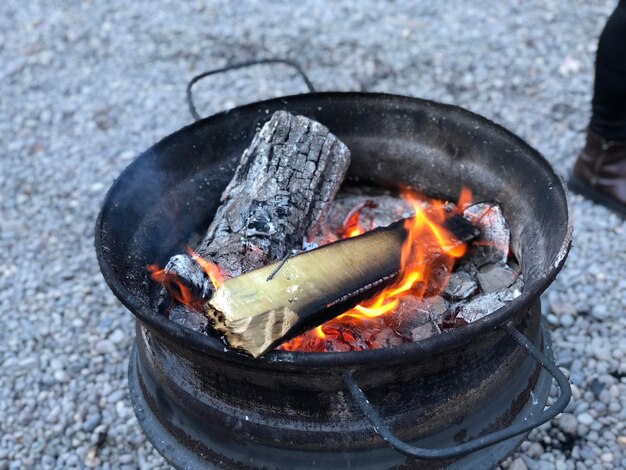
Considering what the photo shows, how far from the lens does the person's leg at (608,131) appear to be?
283cm

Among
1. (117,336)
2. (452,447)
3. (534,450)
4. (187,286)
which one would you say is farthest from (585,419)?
(117,336)

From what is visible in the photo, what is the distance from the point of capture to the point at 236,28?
4828 millimetres

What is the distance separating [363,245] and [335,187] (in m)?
0.42

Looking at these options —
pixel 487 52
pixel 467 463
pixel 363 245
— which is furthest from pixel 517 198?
Result: pixel 487 52

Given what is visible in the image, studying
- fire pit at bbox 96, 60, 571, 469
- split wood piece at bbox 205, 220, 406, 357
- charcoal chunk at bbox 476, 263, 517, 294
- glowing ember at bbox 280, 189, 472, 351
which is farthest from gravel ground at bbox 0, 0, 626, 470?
split wood piece at bbox 205, 220, 406, 357

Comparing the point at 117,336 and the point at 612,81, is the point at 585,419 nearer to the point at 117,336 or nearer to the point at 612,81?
the point at 612,81

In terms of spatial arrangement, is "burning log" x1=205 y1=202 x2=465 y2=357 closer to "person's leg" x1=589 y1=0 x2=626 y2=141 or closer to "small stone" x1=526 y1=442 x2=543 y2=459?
"small stone" x1=526 y1=442 x2=543 y2=459

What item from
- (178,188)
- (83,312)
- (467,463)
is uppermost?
(178,188)

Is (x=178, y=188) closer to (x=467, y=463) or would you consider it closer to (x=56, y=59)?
(x=467, y=463)

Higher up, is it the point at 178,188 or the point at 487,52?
the point at 178,188

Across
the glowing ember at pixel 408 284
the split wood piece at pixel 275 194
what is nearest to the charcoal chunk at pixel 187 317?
the split wood piece at pixel 275 194

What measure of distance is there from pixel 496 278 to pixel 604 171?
157cm

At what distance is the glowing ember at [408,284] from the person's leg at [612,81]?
1243mm

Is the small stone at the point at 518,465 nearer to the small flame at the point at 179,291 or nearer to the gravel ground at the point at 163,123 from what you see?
the gravel ground at the point at 163,123
